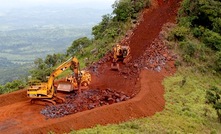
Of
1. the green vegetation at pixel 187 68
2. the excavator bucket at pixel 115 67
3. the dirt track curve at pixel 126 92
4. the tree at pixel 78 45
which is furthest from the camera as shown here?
the tree at pixel 78 45

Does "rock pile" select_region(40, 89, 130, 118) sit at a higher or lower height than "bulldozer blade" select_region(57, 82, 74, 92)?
lower

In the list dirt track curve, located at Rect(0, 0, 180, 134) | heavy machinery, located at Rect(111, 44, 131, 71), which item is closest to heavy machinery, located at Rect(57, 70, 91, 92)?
dirt track curve, located at Rect(0, 0, 180, 134)

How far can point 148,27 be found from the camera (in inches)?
1241

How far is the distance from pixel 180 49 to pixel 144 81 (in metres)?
6.33

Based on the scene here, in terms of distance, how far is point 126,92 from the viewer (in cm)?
2248

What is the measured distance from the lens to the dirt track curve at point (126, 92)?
18.0m

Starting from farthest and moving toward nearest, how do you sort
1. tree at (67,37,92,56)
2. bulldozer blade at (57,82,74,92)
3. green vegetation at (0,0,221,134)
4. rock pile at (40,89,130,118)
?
tree at (67,37,92,56), bulldozer blade at (57,82,74,92), rock pile at (40,89,130,118), green vegetation at (0,0,221,134)

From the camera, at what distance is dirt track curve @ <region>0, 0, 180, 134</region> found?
18.0 metres

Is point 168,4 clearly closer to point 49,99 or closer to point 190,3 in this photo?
point 190,3

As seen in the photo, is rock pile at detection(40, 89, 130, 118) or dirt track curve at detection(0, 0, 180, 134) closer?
dirt track curve at detection(0, 0, 180, 134)

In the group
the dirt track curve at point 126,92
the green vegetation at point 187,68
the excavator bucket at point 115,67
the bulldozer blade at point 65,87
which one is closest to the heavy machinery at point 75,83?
the bulldozer blade at point 65,87

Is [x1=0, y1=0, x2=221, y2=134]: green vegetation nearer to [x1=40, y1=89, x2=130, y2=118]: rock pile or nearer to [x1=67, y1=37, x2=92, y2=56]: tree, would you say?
[x1=40, y1=89, x2=130, y2=118]: rock pile

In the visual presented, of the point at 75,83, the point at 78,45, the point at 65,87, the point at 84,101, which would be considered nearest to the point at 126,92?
the point at 75,83

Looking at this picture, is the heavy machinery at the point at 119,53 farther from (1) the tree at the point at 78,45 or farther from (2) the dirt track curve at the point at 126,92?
(1) the tree at the point at 78,45
